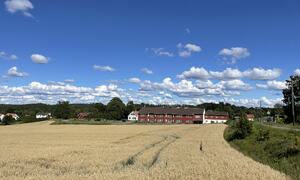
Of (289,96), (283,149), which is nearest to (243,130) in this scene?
(283,149)

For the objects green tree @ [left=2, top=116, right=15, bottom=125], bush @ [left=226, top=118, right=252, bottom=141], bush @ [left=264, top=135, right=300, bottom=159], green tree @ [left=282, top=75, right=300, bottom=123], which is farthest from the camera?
green tree @ [left=2, top=116, right=15, bottom=125]

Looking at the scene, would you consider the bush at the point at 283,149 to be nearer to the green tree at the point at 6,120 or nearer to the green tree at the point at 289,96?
the green tree at the point at 289,96

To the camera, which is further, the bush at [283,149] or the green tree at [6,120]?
the green tree at [6,120]

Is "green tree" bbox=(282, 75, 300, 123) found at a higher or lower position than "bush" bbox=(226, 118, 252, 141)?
higher

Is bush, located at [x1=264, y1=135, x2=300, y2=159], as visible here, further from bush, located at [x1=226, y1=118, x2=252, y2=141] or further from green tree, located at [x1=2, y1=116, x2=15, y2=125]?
green tree, located at [x1=2, y1=116, x2=15, y2=125]

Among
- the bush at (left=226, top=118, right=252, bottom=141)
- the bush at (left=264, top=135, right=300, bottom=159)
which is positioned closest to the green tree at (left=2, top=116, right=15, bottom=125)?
the bush at (left=226, top=118, right=252, bottom=141)

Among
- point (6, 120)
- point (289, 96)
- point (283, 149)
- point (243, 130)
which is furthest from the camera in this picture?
point (6, 120)

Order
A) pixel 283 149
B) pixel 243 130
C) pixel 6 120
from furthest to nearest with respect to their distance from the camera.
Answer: pixel 6 120 → pixel 243 130 → pixel 283 149

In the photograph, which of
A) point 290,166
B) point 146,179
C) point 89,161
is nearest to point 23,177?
point 146,179

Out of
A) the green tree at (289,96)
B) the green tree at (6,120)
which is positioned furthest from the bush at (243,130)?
the green tree at (6,120)

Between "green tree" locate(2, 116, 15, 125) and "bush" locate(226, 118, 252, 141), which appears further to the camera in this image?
"green tree" locate(2, 116, 15, 125)

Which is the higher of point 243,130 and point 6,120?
point 6,120

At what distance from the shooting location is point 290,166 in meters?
23.5

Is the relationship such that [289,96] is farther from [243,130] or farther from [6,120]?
[6,120]
